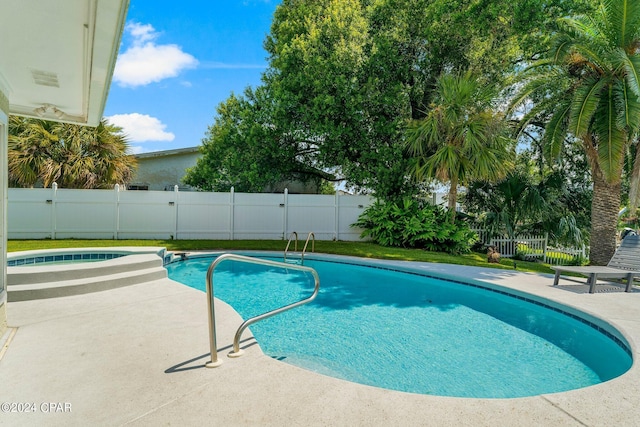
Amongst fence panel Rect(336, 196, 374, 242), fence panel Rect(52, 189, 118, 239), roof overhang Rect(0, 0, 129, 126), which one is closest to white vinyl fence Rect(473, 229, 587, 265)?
fence panel Rect(336, 196, 374, 242)

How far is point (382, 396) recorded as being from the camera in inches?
105

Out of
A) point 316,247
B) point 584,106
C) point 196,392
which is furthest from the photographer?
point 316,247

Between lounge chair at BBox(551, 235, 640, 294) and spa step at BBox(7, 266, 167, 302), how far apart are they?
307 inches

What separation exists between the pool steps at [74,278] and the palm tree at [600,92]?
1071 centimetres

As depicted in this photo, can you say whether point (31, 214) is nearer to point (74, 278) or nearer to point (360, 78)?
point (74, 278)

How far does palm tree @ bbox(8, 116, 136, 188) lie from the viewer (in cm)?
1279

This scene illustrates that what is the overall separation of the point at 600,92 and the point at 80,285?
41.0ft

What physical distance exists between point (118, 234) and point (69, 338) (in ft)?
31.3

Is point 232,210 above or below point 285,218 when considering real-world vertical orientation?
above

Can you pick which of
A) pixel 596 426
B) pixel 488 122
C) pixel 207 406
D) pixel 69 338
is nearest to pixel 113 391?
pixel 207 406

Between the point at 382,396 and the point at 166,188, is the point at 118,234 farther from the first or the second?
the point at 382,396

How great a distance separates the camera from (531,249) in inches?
552

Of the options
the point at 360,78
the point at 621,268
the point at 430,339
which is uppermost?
the point at 360,78

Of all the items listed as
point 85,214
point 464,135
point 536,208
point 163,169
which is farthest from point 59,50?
point 163,169
